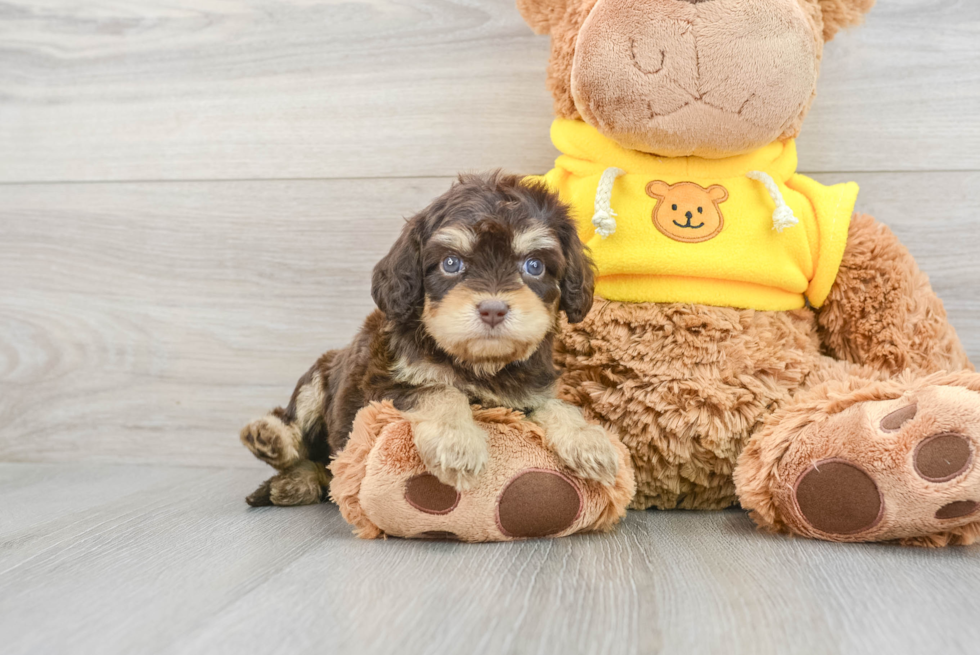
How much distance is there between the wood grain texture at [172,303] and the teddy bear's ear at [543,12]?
644 mm

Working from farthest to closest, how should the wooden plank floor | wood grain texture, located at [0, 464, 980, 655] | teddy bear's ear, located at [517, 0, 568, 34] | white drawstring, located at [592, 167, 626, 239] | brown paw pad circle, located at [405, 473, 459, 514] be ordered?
the wooden plank floor → teddy bear's ear, located at [517, 0, 568, 34] → white drawstring, located at [592, 167, 626, 239] → brown paw pad circle, located at [405, 473, 459, 514] → wood grain texture, located at [0, 464, 980, 655]

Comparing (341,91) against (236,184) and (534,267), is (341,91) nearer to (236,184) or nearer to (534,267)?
(236,184)

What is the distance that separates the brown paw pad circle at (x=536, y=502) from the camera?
1498 millimetres

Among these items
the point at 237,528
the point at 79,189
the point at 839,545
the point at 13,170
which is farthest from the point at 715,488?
the point at 13,170

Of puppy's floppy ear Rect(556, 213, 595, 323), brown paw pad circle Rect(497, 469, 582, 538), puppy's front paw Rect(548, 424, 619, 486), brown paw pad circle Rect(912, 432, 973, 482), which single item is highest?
puppy's floppy ear Rect(556, 213, 595, 323)

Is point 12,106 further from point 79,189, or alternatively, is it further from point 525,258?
point 525,258

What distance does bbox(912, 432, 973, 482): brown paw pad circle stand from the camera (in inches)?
53.2

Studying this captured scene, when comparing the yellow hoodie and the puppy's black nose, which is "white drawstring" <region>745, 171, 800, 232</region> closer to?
the yellow hoodie

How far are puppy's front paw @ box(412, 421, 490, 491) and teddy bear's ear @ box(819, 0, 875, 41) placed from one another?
4.44 ft

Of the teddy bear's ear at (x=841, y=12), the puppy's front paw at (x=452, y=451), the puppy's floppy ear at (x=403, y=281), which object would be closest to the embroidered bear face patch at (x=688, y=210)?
the teddy bear's ear at (x=841, y=12)

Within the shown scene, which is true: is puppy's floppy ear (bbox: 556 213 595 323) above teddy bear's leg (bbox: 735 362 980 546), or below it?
above

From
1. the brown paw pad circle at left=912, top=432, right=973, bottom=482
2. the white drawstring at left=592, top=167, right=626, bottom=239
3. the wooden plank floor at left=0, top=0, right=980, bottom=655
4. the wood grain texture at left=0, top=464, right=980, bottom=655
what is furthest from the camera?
the wooden plank floor at left=0, top=0, right=980, bottom=655

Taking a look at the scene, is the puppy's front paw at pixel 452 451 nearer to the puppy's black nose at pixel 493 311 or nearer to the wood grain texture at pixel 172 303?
the puppy's black nose at pixel 493 311

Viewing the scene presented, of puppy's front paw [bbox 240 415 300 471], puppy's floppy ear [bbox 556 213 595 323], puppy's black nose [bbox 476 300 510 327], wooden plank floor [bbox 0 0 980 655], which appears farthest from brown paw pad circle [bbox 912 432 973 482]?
puppy's front paw [bbox 240 415 300 471]
